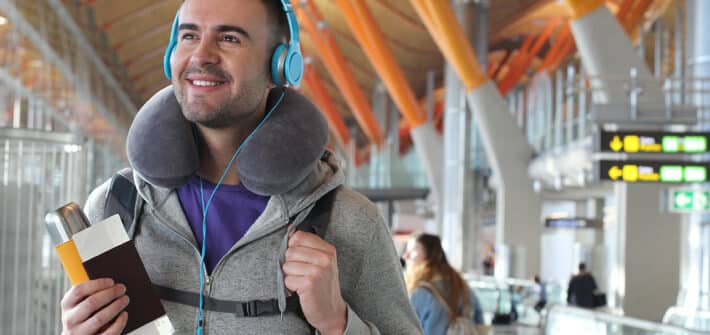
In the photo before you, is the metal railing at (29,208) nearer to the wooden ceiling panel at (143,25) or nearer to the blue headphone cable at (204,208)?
the wooden ceiling panel at (143,25)

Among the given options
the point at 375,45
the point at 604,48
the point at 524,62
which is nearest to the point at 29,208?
the point at 604,48

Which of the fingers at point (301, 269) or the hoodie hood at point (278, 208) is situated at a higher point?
the hoodie hood at point (278, 208)

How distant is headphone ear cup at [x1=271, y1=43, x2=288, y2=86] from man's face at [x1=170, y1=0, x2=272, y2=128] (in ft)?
0.10

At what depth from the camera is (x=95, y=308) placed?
63.5 inches

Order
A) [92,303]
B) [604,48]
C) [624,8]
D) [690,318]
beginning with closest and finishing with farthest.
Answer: [92,303] < [690,318] < [604,48] < [624,8]

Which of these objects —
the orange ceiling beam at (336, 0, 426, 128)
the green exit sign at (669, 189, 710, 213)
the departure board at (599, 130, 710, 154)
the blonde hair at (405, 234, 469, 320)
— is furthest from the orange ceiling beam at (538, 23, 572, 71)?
the blonde hair at (405, 234, 469, 320)

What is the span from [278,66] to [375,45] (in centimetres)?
2939

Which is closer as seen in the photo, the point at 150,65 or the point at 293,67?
the point at 293,67

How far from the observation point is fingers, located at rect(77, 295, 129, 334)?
1.61m

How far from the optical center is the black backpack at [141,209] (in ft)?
5.88

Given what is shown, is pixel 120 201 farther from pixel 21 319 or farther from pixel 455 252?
pixel 455 252

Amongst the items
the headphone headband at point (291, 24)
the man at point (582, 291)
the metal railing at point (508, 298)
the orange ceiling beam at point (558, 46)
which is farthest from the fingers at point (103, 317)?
the orange ceiling beam at point (558, 46)

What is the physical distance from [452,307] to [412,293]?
257 mm

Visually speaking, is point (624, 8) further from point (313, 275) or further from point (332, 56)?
point (313, 275)
